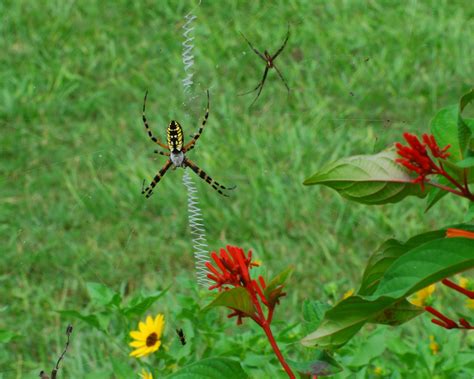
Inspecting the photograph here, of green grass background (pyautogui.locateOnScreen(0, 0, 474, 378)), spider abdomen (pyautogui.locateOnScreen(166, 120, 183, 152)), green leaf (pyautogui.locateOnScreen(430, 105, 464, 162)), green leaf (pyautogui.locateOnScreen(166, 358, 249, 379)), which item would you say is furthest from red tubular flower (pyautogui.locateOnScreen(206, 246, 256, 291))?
green grass background (pyautogui.locateOnScreen(0, 0, 474, 378))

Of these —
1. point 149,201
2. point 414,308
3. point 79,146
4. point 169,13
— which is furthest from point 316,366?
point 169,13

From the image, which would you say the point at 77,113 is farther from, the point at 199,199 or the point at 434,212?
the point at 434,212

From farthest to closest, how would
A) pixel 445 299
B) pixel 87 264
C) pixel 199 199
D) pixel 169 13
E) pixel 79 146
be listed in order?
1. pixel 169 13
2. pixel 79 146
3. pixel 199 199
4. pixel 87 264
5. pixel 445 299

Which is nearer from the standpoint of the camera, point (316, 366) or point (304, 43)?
point (316, 366)

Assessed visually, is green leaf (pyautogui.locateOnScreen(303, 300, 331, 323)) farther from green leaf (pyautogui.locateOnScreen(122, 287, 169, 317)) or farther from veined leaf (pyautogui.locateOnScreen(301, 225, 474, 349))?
green leaf (pyautogui.locateOnScreen(122, 287, 169, 317))

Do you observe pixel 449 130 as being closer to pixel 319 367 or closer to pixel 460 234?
pixel 460 234

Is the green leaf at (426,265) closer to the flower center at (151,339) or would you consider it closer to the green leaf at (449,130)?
the green leaf at (449,130)
